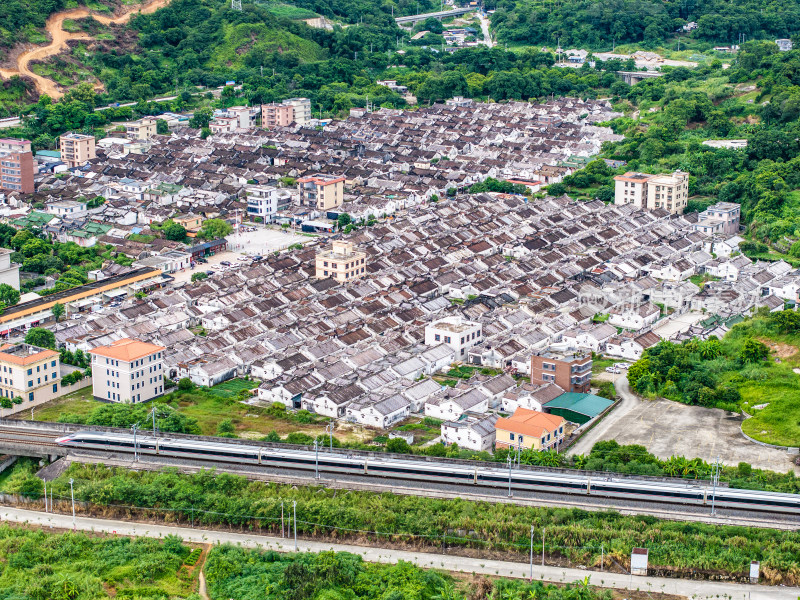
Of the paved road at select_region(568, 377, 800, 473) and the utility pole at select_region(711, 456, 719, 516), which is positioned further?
the paved road at select_region(568, 377, 800, 473)

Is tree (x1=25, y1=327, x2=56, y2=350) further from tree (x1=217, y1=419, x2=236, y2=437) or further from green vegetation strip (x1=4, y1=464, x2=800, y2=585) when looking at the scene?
green vegetation strip (x1=4, y1=464, x2=800, y2=585)

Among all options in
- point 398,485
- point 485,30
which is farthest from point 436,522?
point 485,30

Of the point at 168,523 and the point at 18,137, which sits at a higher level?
the point at 18,137

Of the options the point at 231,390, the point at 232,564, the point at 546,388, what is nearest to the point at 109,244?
the point at 231,390

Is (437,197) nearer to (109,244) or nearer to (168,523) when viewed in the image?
(109,244)

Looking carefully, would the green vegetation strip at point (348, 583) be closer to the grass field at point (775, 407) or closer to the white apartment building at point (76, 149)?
the grass field at point (775, 407)

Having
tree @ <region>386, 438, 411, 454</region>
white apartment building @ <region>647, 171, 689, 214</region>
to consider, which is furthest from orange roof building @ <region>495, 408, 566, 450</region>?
white apartment building @ <region>647, 171, 689, 214</region>

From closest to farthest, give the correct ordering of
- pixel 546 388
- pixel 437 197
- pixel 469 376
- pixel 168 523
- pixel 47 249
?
pixel 168 523 → pixel 546 388 → pixel 469 376 → pixel 47 249 → pixel 437 197
